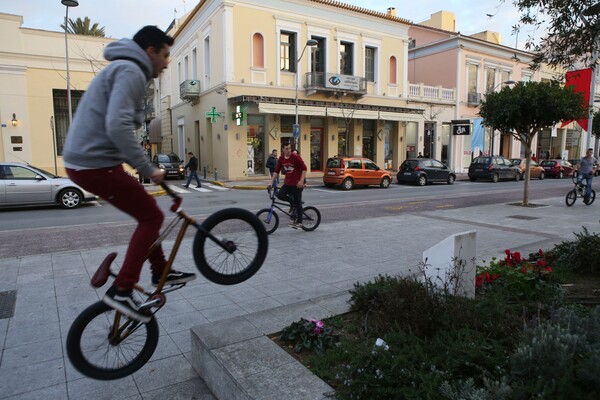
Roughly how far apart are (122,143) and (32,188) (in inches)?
515

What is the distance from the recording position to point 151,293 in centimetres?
320

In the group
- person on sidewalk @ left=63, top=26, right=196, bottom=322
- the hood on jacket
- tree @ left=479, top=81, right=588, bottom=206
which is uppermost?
tree @ left=479, top=81, right=588, bottom=206

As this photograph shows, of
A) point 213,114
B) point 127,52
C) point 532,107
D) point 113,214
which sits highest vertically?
point 213,114

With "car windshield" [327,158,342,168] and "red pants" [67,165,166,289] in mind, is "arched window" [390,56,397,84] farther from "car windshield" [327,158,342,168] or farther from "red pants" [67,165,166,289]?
"red pants" [67,165,166,289]

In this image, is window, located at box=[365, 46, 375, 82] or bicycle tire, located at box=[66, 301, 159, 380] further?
window, located at box=[365, 46, 375, 82]

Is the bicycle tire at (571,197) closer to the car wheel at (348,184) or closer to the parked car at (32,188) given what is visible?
the car wheel at (348,184)

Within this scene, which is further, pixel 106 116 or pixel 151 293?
pixel 151 293

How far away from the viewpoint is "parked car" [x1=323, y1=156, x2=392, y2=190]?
21.3 m

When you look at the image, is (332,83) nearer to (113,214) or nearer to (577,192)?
(577,192)

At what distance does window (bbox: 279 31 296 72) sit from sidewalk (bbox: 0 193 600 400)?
18.2m

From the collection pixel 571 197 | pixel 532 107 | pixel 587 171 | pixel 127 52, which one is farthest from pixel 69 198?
pixel 587 171

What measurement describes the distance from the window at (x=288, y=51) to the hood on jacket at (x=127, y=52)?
80.8 ft

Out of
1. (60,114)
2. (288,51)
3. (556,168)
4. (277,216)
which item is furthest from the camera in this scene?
(556,168)

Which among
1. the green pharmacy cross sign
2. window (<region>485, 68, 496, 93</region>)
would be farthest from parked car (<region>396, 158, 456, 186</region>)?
window (<region>485, 68, 496, 93</region>)
